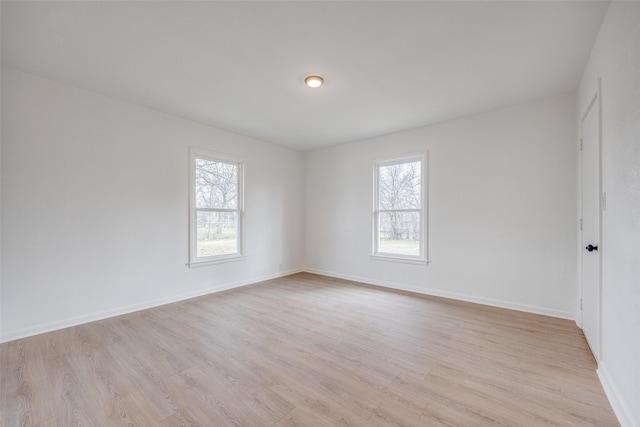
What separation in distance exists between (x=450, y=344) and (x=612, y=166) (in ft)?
6.11

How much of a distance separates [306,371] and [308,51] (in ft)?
8.73

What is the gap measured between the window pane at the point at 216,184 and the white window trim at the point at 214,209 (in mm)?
71

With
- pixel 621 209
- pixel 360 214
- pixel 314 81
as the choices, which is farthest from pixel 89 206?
pixel 621 209

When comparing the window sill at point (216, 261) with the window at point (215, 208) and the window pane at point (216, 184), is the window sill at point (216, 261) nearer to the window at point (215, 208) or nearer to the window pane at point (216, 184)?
the window at point (215, 208)

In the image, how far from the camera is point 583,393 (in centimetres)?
182

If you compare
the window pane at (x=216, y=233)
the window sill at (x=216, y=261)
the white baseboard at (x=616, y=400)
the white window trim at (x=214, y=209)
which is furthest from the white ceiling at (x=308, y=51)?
the white baseboard at (x=616, y=400)

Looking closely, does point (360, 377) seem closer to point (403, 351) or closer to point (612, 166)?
point (403, 351)

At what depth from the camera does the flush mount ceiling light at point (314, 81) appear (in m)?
2.76

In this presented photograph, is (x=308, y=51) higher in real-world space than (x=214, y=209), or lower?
higher

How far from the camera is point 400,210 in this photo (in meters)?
4.52

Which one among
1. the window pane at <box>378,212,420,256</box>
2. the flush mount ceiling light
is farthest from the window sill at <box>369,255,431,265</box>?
the flush mount ceiling light

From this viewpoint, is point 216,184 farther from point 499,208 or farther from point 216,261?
point 499,208

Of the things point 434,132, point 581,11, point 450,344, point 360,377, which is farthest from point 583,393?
point 434,132

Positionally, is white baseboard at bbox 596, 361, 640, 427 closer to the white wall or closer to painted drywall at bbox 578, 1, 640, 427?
painted drywall at bbox 578, 1, 640, 427
